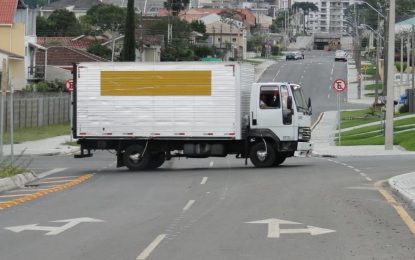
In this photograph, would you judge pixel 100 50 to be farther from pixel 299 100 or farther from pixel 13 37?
pixel 299 100

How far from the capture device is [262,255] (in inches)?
437

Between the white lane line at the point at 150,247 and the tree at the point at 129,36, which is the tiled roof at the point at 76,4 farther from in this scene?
the white lane line at the point at 150,247

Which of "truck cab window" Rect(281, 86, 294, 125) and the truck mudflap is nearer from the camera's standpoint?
"truck cab window" Rect(281, 86, 294, 125)

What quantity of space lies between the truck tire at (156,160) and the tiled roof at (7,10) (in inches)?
1491

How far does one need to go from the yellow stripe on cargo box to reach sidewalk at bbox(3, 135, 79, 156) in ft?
31.4

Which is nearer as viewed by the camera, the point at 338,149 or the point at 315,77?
the point at 338,149

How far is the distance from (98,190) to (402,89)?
58899 millimetres

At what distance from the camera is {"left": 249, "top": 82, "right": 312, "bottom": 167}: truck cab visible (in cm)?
2728

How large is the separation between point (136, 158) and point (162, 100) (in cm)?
220

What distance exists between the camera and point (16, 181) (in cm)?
2278

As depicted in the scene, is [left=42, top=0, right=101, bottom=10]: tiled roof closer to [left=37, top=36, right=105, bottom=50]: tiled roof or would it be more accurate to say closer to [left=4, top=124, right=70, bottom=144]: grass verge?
[left=37, top=36, right=105, bottom=50]: tiled roof

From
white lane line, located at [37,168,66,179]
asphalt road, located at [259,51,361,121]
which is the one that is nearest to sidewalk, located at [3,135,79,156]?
white lane line, located at [37,168,66,179]

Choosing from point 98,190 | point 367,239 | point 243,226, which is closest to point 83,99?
point 98,190

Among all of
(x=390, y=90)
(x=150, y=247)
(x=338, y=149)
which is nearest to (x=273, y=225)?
(x=150, y=247)
